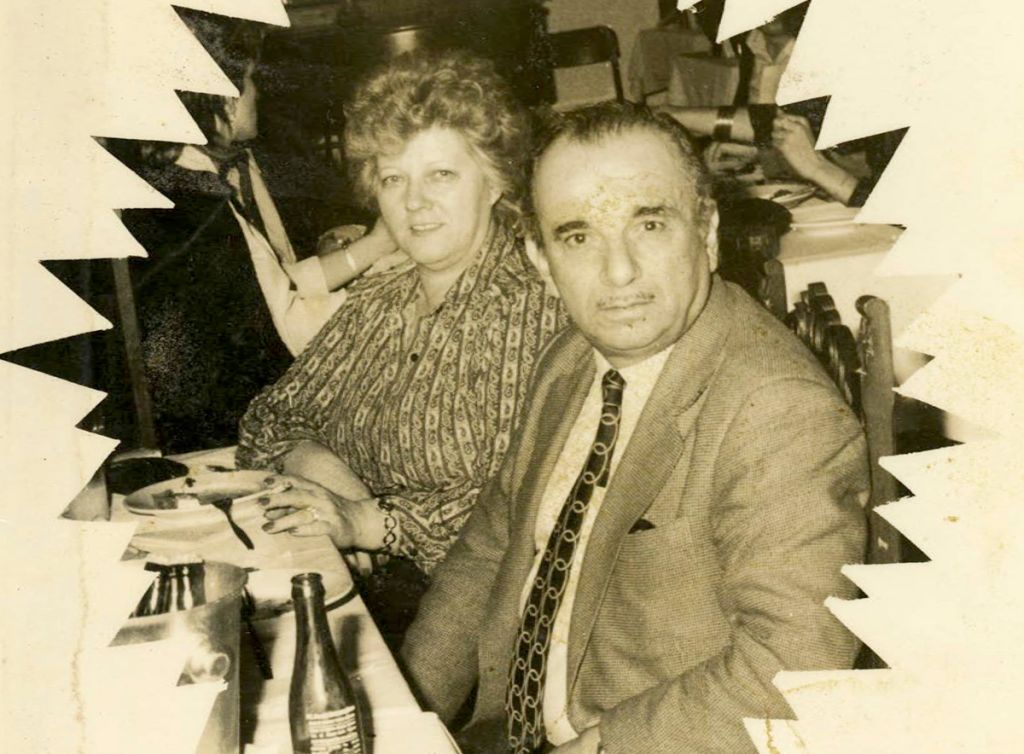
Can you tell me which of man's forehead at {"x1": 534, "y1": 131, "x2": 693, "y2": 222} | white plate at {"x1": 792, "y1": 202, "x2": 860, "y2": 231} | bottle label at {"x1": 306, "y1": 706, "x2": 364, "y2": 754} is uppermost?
man's forehead at {"x1": 534, "y1": 131, "x2": 693, "y2": 222}

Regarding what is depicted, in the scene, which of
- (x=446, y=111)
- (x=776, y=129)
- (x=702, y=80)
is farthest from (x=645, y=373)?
(x=702, y=80)

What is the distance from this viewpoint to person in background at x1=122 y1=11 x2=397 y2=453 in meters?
2.54

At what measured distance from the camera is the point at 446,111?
201cm

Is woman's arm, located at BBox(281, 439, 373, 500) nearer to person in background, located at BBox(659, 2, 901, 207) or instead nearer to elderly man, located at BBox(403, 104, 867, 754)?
elderly man, located at BBox(403, 104, 867, 754)

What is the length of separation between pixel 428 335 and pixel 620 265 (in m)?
0.92

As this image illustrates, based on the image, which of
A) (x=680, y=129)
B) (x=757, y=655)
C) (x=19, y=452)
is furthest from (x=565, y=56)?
(x=19, y=452)

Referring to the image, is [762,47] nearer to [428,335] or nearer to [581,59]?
[581,59]

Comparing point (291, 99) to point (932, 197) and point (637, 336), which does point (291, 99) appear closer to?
point (637, 336)

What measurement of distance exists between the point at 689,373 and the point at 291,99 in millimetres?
2107

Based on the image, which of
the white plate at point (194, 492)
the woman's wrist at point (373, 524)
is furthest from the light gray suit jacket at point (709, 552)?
the white plate at point (194, 492)

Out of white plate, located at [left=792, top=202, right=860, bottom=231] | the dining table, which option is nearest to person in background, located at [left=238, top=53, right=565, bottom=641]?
the dining table

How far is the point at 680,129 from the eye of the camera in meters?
1.25

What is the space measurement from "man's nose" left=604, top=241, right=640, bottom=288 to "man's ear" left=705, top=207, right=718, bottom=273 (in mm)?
148

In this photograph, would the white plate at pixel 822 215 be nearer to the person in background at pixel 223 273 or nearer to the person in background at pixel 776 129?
the person in background at pixel 776 129
